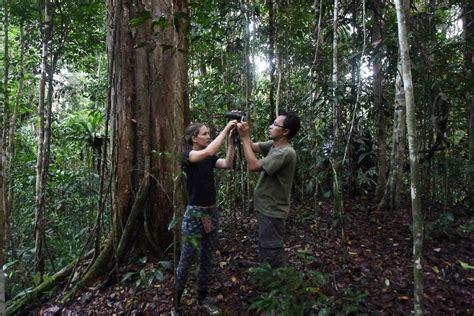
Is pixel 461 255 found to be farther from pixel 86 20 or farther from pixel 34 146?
pixel 34 146

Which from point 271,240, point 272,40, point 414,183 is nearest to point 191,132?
point 271,240

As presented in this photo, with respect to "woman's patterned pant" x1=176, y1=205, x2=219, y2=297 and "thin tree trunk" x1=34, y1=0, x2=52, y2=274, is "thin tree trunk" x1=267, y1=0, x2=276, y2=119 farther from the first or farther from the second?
"woman's patterned pant" x1=176, y1=205, x2=219, y2=297

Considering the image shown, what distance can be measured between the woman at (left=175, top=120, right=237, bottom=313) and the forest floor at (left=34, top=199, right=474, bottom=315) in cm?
24

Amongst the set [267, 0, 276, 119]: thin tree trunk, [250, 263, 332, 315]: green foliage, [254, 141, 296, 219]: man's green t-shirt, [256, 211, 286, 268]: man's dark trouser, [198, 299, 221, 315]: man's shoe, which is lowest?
[198, 299, 221, 315]: man's shoe

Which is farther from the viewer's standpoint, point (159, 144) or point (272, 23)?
point (272, 23)

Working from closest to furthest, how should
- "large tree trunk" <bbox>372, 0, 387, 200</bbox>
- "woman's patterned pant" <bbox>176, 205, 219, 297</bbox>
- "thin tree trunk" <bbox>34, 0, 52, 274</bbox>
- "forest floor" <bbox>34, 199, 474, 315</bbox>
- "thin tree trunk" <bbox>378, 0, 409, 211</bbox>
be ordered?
"woman's patterned pant" <bbox>176, 205, 219, 297</bbox>
"forest floor" <bbox>34, 199, 474, 315</bbox>
"thin tree trunk" <bbox>34, 0, 52, 274</bbox>
"thin tree trunk" <bbox>378, 0, 409, 211</bbox>
"large tree trunk" <bbox>372, 0, 387, 200</bbox>

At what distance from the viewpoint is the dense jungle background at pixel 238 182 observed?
12.2 feet

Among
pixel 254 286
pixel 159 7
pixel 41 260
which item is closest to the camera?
pixel 254 286

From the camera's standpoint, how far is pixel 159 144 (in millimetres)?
4434

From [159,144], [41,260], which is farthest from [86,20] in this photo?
[41,260]

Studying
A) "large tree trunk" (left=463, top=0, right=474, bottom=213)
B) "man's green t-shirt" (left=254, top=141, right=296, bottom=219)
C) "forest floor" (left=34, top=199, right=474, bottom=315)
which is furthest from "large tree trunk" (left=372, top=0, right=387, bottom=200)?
"man's green t-shirt" (left=254, top=141, right=296, bottom=219)

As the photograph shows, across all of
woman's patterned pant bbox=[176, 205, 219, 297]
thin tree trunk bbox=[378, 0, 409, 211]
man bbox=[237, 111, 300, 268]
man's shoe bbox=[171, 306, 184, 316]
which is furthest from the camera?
thin tree trunk bbox=[378, 0, 409, 211]

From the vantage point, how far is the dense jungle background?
3.72 metres

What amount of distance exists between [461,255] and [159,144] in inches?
149
